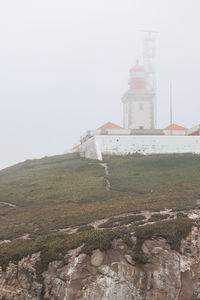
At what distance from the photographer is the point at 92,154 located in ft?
141

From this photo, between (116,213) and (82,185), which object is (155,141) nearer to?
(82,185)

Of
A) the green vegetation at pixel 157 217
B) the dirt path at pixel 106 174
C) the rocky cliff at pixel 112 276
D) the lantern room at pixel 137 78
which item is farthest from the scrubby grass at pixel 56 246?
the lantern room at pixel 137 78

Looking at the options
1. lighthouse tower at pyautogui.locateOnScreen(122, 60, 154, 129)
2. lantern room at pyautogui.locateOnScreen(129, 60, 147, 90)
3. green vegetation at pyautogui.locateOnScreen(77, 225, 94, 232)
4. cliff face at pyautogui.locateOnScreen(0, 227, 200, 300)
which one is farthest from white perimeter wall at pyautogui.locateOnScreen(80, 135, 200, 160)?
cliff face at pyautogui.locateOnScreen(0, 227, 200, 300)

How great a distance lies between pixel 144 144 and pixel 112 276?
30981mm

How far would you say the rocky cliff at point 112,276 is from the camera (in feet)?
38.1

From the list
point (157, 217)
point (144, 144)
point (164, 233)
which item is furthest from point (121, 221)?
point (144, 144)

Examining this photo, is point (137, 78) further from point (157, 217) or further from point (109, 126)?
point (157, 217)

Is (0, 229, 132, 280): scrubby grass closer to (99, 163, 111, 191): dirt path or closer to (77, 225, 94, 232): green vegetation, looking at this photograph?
(77, 225, 94, 232): green vegetation

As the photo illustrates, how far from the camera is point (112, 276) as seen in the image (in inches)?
468

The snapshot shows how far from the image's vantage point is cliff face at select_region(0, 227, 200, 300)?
457 inches

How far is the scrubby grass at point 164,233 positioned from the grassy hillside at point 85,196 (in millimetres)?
1155

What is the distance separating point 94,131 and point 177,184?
2636 cm

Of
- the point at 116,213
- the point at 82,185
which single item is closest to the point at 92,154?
the point at 82,185

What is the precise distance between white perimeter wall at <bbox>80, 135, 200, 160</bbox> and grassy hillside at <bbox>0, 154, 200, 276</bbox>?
257 cm
